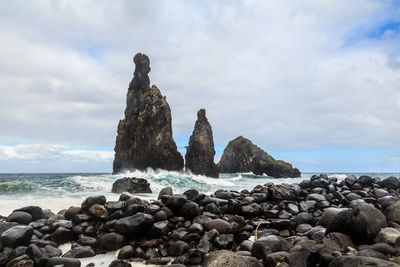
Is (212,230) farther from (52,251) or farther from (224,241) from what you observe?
(52,251)

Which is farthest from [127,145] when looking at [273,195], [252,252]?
[252,252]

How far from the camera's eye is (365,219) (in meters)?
4.69

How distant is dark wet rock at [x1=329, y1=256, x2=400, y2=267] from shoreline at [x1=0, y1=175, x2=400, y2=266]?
18mm

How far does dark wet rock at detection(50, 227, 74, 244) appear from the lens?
20.2 feet

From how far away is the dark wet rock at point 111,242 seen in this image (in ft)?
18.7

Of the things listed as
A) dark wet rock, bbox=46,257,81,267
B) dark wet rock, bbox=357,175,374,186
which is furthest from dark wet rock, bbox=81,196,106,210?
dark wet rock, bbox=357,175,374,186

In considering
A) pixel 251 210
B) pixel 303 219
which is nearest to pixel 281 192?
pixel 251 210

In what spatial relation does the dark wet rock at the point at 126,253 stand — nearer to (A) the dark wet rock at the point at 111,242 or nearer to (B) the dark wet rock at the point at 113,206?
(A) the dark wet rock at the point at 111,242

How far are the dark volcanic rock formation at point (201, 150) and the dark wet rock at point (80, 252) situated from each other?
46.9 metres

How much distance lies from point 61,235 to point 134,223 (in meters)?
1.59

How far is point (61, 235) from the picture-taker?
6172mm

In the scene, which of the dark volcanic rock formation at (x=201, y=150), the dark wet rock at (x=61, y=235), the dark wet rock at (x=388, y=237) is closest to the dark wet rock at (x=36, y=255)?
the dark wet rock at (x=61, y=235)

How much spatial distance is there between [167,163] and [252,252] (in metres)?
43.5

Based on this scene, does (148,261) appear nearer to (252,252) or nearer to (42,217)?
(252,252)
